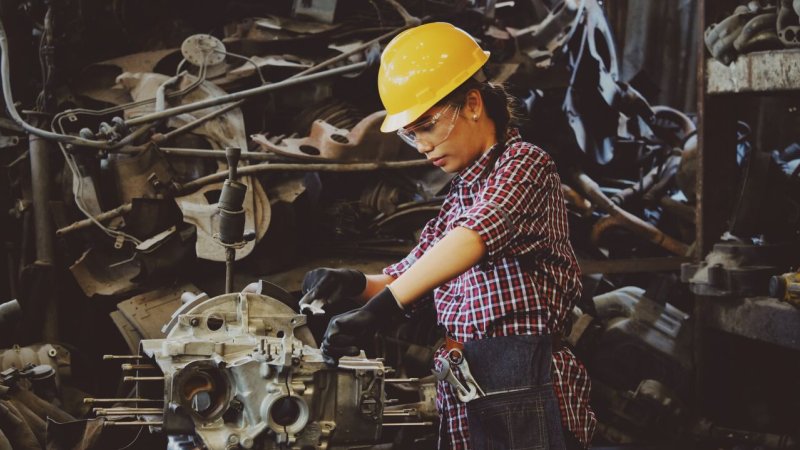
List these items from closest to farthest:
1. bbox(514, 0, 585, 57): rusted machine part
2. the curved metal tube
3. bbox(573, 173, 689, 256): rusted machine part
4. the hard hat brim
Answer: the hard hat brim < the curved metal tube < bbox(573, 173, 689, 256): rusted machine part < bbox(514, 0, 585, 57): rusted machine part

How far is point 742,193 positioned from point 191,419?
285 cm

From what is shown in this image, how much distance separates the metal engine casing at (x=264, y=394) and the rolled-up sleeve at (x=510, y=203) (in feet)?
1.69

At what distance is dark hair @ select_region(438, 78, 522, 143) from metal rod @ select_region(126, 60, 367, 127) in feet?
7.47

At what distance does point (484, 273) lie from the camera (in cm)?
218

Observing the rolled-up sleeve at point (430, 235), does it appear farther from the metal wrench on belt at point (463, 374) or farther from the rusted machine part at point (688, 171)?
the rusted machine part at point (688, 171)

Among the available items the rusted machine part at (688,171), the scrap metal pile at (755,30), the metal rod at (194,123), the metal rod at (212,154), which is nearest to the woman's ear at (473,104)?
the scrap metal pile at (755,30)

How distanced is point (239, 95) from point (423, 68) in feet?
7.52

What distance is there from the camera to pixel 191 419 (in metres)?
2.13

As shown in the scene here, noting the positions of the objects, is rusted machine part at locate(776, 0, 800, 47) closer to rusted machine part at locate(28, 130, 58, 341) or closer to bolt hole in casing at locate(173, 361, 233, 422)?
bolt hole in casing at locate(173, 361, 233, 422)

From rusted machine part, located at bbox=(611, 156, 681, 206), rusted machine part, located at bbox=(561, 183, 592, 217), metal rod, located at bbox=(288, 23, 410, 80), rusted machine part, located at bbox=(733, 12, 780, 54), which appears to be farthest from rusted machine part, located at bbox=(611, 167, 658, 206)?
rusted machine part, located at bbox=(733, 12, 780, 54)

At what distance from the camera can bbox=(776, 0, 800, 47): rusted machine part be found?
3293 millimetres

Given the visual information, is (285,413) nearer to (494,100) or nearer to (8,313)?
(494,100)

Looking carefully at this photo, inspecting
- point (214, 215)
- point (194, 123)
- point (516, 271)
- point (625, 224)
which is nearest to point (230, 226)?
point (516, 271)

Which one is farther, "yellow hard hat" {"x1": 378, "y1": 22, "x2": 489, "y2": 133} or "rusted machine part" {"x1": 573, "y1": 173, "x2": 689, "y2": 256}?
"rusted machine part" {"x1": 573, "y1": 173, "x2": 689, "y2": 256}
